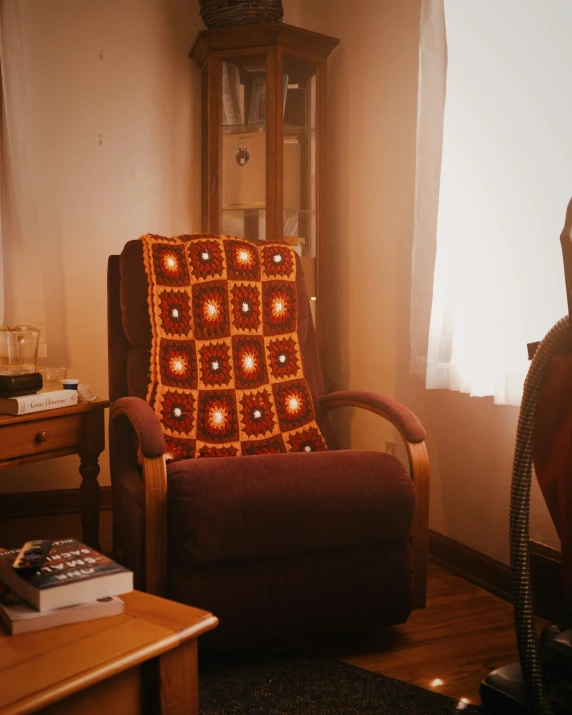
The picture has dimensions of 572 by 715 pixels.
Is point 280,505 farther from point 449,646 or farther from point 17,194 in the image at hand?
point 17,194

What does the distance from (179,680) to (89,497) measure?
4.16ft

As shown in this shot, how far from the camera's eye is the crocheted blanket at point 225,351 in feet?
6.35

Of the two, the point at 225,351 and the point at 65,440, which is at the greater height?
the point at 225,351

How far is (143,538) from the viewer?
1549mm

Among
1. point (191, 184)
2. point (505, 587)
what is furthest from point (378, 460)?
point (191, 184)

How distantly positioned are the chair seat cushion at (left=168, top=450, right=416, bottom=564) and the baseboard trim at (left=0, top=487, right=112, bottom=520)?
1475mm

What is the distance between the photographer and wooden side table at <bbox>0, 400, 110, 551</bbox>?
6.12 feet

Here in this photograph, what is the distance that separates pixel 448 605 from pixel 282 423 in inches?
26.8

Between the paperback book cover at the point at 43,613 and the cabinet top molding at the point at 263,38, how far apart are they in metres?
2.28

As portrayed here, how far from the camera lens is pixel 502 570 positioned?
2.04m

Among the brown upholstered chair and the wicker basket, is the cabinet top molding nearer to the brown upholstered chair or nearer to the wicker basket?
the wicker basket

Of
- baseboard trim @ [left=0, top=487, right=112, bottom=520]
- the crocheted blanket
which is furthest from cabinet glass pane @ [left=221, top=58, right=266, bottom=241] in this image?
baseboard trim @ [left=0, top=487, right=112, bottom=520]

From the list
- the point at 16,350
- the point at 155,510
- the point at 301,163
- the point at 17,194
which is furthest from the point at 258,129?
the point at 155,510

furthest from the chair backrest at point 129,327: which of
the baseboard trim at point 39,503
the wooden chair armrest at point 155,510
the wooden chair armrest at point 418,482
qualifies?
the baseboard trim at point 39,503
